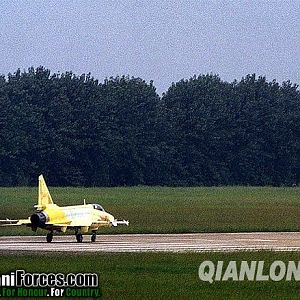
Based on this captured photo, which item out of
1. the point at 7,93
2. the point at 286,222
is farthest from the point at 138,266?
the point at 7,93

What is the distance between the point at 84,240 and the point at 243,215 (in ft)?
82.1

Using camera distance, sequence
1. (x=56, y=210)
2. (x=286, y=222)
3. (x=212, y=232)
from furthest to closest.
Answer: (x=286, y=222), (x=212, y=232), (x=56, y=210)

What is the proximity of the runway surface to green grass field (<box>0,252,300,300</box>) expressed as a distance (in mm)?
3922

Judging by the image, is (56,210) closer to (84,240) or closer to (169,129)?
(84,240)

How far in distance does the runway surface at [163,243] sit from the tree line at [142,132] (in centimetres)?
8214

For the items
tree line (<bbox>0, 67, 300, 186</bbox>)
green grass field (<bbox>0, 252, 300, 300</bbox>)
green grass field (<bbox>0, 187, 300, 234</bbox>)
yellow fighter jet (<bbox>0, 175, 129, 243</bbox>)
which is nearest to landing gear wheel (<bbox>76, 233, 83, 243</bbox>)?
yellow fighter jet (<bbox>0, 175, 129, 243</bbox>)

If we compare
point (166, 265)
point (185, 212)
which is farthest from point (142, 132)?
point (166, 265)

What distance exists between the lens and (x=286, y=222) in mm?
65375

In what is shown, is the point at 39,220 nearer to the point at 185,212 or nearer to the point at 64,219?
the point at 64,219

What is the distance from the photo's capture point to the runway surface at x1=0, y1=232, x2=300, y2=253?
42188 mm

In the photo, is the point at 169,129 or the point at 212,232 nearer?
the point at 212,232

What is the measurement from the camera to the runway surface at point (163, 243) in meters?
42.2

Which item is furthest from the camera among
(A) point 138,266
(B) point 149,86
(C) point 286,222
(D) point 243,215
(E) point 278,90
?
(E) point 278,90

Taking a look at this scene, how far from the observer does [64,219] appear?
1885 inches
